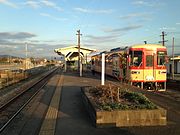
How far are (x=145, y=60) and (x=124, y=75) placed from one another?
6.06ft

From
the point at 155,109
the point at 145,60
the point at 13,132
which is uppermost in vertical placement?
the point at 145,60

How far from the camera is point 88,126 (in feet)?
30.2

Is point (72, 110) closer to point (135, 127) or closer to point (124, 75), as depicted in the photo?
point (135, 127)

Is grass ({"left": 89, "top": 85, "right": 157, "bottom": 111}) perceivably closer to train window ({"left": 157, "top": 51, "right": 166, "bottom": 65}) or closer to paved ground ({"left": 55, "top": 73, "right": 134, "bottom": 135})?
paved ground ({"left": 55, "top": 73, "right": 134, "bottom": 135})

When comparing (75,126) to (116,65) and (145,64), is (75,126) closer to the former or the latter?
(145,64)

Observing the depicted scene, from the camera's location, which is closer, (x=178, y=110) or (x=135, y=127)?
(x=135, y=127)

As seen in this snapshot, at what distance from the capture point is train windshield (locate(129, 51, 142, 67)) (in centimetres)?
2195

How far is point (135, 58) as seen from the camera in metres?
22.0

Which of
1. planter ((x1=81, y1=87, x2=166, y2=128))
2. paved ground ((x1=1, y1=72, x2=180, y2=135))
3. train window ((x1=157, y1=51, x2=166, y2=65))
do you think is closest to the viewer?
paved ground ((x1=1, y1=72, x2=180, y2=135))

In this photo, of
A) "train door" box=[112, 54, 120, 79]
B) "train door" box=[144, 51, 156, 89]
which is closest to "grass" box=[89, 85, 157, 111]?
"train door" box=[144, 51, 156, 89]

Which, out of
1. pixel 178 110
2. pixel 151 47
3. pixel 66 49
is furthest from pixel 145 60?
pixel 66 49

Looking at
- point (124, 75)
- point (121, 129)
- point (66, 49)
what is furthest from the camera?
point (66, 49)

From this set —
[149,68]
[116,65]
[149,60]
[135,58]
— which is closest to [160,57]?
[149,60]

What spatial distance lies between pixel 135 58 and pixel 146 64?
0.89 m
